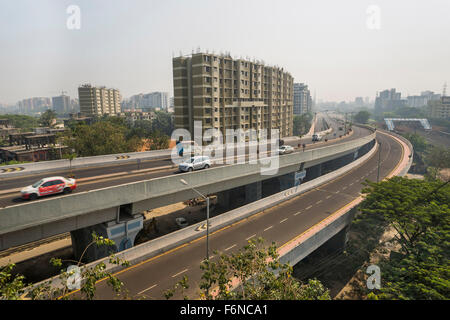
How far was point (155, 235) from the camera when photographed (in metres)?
33.0

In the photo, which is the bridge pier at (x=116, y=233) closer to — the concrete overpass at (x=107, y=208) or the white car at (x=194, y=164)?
the concrete overpass at (x=107, y=208)

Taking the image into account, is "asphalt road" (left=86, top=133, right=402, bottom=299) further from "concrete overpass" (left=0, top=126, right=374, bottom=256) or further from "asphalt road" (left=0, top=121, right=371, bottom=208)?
"asphalt road" (left=0, top=121, right=371, bottom=208)

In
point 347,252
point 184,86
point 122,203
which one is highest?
point 184,86

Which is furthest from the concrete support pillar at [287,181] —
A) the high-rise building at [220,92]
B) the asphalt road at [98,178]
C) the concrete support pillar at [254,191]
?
the high-rise building at [220,92]

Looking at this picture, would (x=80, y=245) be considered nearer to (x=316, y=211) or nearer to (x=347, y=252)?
(x=316, y=211)

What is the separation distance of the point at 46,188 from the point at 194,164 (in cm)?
1475

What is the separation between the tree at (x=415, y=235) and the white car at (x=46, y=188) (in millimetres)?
24133

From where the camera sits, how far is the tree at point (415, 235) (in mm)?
17203

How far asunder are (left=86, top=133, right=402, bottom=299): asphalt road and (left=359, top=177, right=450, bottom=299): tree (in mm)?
5619

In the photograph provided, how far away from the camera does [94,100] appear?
16750 centimetres

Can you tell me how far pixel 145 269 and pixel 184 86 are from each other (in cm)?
5661

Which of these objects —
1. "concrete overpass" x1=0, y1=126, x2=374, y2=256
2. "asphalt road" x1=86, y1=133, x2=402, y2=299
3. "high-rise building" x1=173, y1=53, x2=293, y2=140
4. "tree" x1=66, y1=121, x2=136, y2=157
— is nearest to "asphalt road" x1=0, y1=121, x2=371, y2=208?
"concrete overpass" x1=0, y1=126, x2=374, y2=256
